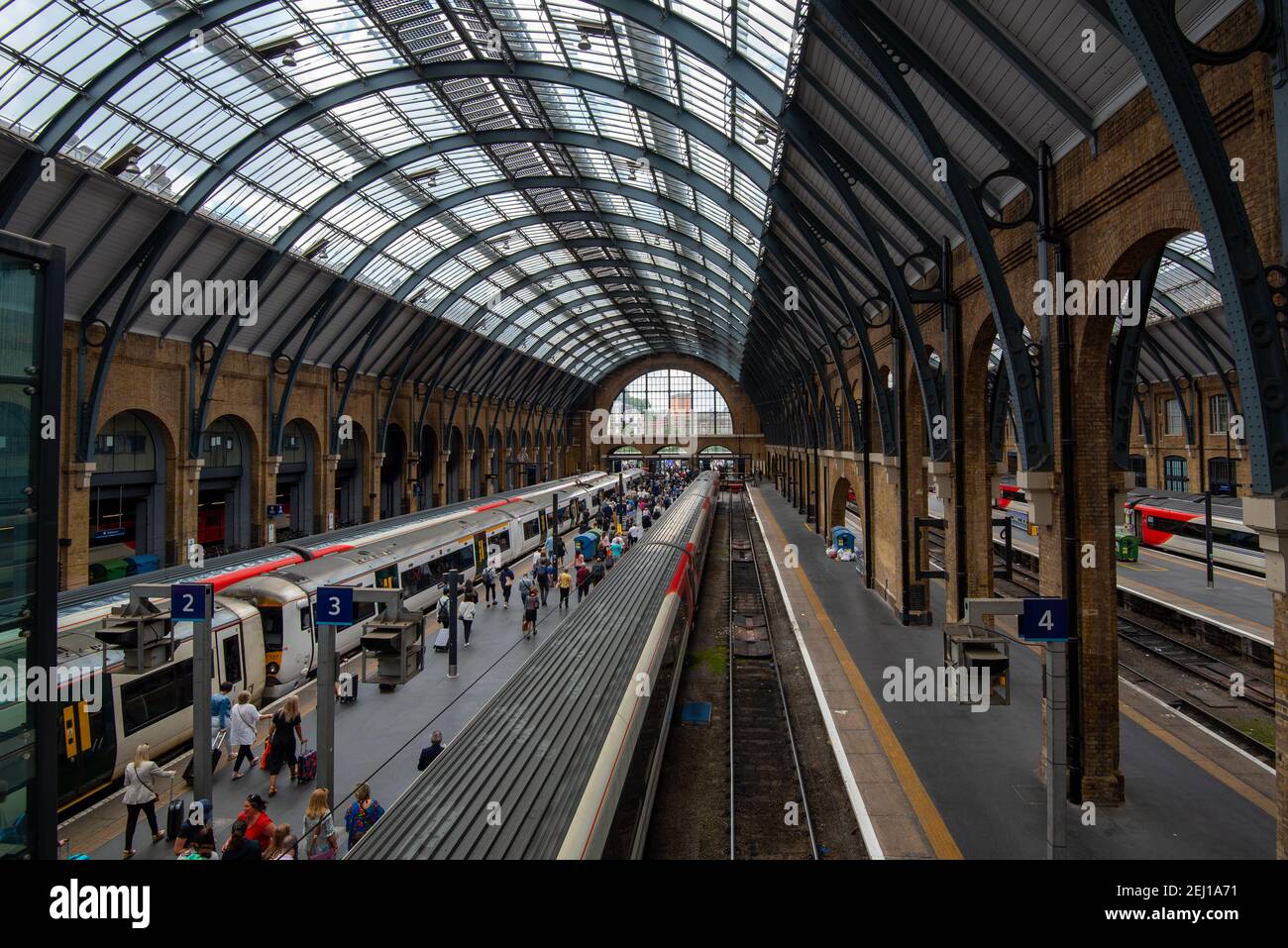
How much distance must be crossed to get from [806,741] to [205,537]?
1012 inches

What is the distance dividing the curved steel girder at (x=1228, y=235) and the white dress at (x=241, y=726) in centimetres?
1206

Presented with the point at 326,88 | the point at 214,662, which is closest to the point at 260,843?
the point at 214,662

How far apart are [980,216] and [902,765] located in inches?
307

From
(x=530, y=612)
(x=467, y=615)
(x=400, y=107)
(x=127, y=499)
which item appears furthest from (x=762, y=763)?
(x=127, y=499)

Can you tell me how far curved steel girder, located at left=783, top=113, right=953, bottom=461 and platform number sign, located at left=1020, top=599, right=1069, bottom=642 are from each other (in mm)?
7444

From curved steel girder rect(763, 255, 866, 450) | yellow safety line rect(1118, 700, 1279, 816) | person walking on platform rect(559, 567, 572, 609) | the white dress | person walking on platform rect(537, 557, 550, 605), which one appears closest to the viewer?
yellow safety line rect(1118, 700, 1279, 816)

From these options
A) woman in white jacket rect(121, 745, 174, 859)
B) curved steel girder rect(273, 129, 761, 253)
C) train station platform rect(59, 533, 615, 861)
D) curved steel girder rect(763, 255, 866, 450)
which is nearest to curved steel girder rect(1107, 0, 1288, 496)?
train station platform rect(59, 533, 615, 861)

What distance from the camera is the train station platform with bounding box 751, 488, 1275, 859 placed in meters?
7.70

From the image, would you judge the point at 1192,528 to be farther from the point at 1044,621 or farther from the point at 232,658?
the point at 232,658

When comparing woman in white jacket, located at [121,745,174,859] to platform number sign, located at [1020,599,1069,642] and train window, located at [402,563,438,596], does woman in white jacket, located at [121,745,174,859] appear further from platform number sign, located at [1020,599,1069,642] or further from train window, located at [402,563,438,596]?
train window, located at [402,563,438,596]

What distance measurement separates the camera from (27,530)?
9.98 ft

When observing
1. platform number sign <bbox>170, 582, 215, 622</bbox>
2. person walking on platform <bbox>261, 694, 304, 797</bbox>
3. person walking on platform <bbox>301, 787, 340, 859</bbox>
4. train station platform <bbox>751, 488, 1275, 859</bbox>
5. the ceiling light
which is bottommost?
train station platform <bbox>751, 488, 1275, 859</bbox>

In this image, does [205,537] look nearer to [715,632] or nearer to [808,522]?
[715,632]
